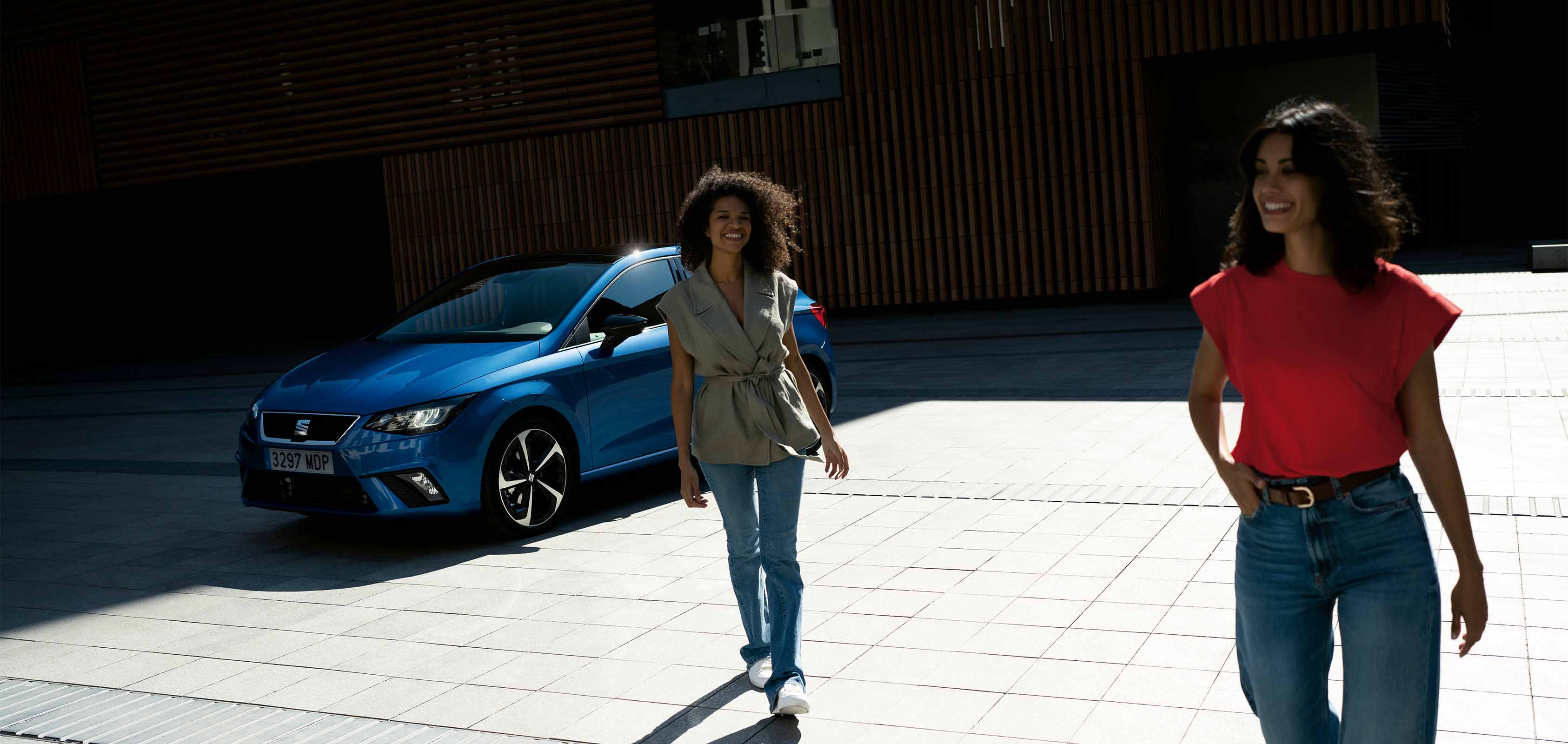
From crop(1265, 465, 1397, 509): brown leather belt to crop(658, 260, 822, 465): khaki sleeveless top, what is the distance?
1827 millimetres

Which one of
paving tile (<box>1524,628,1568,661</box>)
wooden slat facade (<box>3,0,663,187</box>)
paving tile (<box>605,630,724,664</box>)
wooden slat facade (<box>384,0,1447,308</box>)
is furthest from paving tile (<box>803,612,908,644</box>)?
wooden slat facade (<box>3,0,663,187</box>)

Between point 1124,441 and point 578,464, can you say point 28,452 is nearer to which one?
point 578,464

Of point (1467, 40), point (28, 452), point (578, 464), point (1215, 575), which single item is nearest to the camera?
point (1215, 575)

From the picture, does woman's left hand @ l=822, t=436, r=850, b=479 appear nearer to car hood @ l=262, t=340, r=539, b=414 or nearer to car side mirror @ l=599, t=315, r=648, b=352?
car side mirror @ l=599, t=315, r=648, b=352

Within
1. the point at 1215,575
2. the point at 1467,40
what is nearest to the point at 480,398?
the point at 1215,575

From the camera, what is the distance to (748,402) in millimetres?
3955

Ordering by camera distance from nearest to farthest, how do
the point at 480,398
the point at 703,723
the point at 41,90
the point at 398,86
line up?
1. the point at 703,723
2. the point at 480,398
3. the point at 398,86
4. the point at 41,90

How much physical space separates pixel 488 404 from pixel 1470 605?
4.91 m

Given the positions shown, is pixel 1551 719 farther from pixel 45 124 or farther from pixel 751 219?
pixel 45 124

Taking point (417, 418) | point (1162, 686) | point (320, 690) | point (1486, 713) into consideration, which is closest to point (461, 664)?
point (320, 690)

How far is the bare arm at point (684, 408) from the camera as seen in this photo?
3998mm

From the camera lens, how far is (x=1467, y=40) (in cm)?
3000

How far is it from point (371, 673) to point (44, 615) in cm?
207

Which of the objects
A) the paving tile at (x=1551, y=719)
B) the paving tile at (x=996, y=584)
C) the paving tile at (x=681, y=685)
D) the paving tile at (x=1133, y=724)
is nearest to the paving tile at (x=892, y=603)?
the paving tile at (x=996, y=584)
